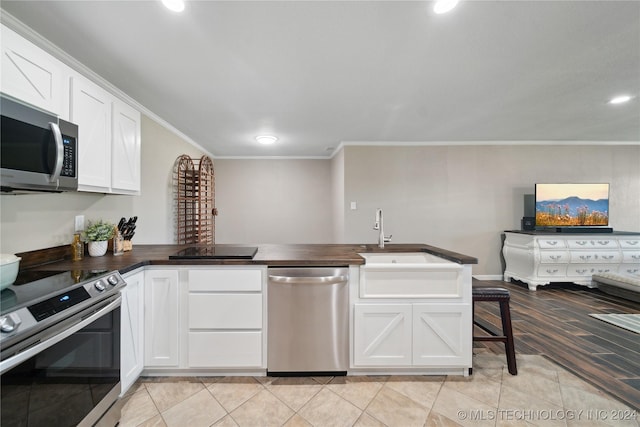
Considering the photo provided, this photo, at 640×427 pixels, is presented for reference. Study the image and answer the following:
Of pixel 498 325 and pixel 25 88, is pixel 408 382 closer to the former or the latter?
pixel 498 325

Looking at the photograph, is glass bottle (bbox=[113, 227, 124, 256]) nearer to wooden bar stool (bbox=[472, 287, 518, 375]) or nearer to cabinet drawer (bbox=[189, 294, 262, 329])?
cabinet drawer (bbox=[189, 294, 262, 329])

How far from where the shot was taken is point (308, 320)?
190cm

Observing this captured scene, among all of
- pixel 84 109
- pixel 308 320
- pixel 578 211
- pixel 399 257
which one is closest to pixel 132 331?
pixel 308 320

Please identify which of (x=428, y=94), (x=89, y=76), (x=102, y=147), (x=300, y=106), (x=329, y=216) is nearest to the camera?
(x=102, y=147)

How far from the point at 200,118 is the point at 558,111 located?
14.3 ft

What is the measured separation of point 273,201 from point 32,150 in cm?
440

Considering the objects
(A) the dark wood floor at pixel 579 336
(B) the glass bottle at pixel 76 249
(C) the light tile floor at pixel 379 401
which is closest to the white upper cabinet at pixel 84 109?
(B) the glass bottle at pixel 76 249

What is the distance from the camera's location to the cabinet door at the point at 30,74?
1.26m

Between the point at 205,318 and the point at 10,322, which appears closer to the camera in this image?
the point at 10,322

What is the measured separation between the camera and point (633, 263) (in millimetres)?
3924

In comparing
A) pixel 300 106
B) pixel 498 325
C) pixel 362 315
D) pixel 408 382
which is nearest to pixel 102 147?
pixel 300 106

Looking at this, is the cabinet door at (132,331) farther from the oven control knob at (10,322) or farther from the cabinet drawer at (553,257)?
the cabinet drawer at (553,257)

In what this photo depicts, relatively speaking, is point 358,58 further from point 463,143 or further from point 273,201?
point 273,201

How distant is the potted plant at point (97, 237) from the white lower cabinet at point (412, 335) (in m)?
2.08
